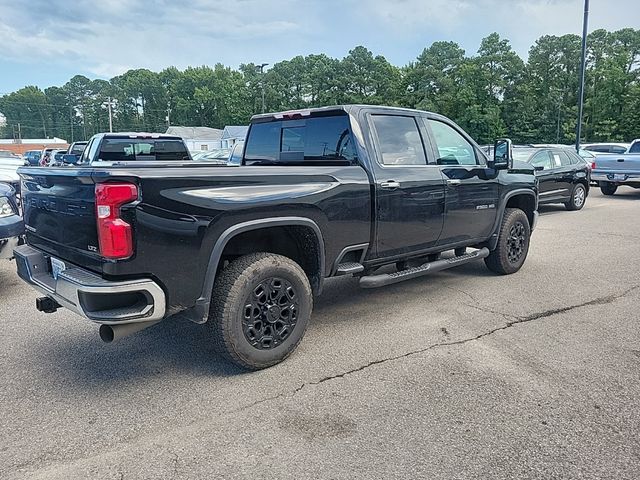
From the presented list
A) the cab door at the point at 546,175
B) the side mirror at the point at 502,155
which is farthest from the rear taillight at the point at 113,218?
the cab door at the point at 546,175

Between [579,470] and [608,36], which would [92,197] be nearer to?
[579,470]

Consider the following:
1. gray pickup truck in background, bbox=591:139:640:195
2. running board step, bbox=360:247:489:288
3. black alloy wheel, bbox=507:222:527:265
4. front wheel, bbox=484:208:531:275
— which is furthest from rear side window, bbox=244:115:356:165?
gray pickup truck in background, bbox=591:139:640:195

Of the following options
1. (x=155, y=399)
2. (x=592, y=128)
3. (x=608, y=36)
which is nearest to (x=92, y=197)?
(x=155, y=399)

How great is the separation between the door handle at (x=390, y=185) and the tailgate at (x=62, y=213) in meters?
2.36

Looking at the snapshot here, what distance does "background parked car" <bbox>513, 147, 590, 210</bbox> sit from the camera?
11875 mm

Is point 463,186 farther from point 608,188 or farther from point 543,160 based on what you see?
point 608,188

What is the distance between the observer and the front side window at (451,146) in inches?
201

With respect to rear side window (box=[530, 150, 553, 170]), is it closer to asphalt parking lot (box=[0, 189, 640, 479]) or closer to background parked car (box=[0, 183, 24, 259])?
asphalt parking lot (box=[0, 189, 640, 479])

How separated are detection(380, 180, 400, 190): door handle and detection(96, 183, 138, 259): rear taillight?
7.10ft

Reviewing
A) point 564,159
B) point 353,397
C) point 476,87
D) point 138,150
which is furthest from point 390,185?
point 476,87

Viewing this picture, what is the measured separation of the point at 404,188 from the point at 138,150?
23.3ft

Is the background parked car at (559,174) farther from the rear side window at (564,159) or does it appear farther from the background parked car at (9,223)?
the background parked car at (9,223)

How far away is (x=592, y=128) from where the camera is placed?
133ft

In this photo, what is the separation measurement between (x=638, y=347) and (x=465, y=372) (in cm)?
161
